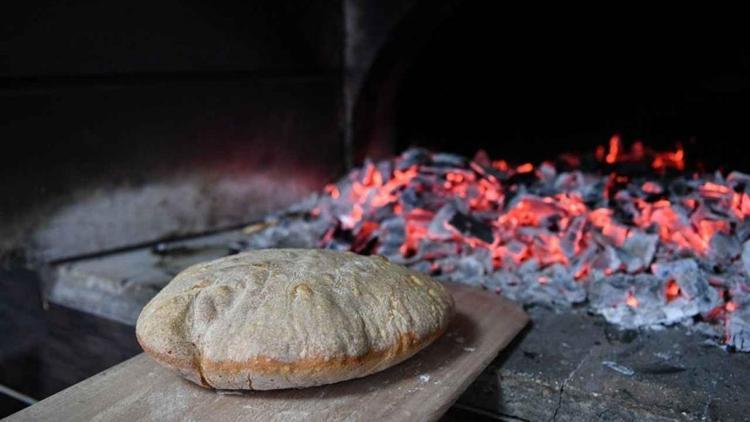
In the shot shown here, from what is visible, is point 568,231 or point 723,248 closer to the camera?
point 723,248

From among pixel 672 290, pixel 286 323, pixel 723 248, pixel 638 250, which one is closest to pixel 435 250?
pixel 638 250

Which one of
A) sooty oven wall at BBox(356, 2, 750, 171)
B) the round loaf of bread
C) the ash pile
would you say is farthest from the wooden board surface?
sooty oven wall at BBox(356, 2, 750, 171)

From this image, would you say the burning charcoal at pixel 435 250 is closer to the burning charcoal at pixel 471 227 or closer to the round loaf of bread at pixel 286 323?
the burning charcoal at pixel 471 227

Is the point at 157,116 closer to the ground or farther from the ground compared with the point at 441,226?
farther from the ground

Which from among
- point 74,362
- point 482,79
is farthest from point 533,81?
point 74,362

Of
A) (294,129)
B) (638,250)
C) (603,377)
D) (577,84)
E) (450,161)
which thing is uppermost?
(577,84)

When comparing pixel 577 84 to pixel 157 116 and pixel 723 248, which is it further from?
pixel 157 116
